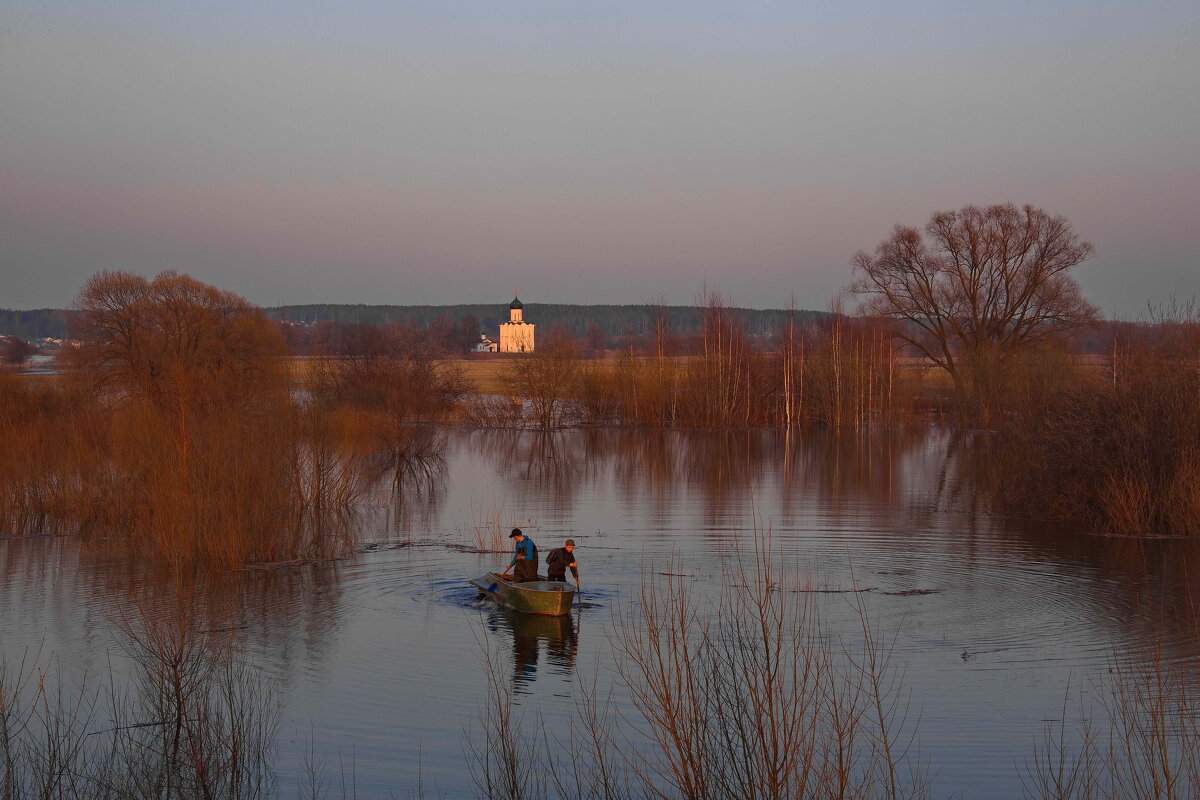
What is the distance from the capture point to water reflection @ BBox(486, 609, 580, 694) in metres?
14.3

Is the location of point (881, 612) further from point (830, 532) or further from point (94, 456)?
point (94, 456)

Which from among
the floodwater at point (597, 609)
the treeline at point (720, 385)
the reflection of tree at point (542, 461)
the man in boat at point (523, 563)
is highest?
the treeline at point (720, 385)

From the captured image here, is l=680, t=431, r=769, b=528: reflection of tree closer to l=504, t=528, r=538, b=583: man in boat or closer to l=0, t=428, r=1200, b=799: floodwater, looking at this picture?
l=0, t=428, r=1200, b=799: floodwater

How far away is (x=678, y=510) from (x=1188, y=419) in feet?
38.2

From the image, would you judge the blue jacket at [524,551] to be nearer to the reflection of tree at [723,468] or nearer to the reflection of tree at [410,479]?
the reflection of tree at [410,479]

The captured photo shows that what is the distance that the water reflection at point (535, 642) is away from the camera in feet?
46.9

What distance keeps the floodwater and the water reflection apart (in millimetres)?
55

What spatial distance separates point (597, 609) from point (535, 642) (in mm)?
2107

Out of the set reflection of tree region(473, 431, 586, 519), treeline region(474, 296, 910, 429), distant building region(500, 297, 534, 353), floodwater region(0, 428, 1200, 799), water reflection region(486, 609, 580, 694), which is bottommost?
water reflection region(486, 609, 580, 694)

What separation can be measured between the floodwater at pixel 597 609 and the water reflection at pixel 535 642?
0.18 feet

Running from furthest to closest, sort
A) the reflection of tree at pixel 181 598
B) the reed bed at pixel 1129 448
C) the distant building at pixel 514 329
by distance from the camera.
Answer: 1. the distant building at pixel 514 329
2. the reed bed at pixel 1129 448
3. the reflection of tree at pixel 181 598

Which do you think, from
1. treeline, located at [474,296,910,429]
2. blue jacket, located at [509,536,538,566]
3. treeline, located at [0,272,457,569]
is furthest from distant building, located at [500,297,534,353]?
blue jacket, located at [509,536,538,566]

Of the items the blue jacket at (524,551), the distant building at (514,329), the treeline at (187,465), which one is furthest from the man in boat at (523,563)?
the distant building at (514,329)

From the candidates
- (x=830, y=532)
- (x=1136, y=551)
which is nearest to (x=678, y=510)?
(x=830, y=532)
